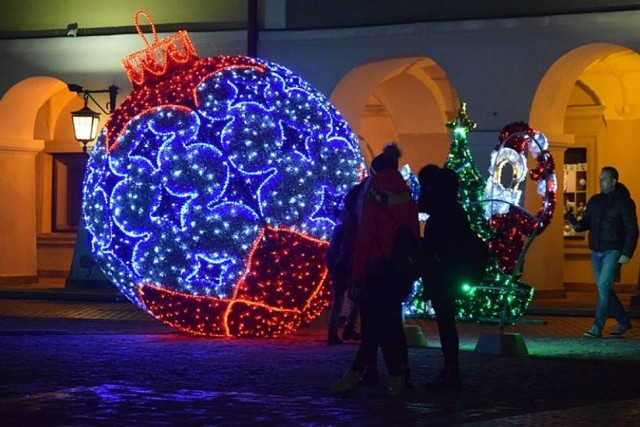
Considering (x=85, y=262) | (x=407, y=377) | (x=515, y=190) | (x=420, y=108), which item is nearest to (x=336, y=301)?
(x=515, y=190)

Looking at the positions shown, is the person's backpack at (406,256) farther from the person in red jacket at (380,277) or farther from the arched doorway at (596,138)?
the arched doorway at (596,138)

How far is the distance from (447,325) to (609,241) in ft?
18.5

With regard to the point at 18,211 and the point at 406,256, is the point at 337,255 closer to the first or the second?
the point at 406,256

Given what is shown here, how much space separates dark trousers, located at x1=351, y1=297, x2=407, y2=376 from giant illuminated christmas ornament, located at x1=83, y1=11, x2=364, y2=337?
3.64 m

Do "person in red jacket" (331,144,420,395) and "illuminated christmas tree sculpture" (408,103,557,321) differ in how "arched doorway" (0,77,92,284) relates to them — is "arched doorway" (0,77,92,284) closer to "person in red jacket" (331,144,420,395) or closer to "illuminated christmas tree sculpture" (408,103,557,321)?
"illuminated christmas tree sculpture" (408,103,557,321)

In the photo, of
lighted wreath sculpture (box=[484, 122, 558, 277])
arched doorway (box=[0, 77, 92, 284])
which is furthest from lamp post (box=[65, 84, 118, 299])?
lighted wreath sculpture (box=[484, 122, 558, 277])

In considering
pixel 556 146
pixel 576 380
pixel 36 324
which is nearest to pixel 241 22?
pixel 556 146

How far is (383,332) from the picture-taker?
36.0 ft

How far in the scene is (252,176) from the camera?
14555mm

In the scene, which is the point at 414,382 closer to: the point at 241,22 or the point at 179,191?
the point at 179,191

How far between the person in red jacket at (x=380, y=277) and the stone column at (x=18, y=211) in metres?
16.3

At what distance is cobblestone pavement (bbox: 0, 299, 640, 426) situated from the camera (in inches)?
373

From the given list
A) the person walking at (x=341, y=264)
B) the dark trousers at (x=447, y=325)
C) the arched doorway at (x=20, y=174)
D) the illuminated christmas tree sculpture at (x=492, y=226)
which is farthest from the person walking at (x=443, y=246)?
the arched doorway at (x=20, y=174)

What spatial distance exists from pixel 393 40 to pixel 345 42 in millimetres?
832
